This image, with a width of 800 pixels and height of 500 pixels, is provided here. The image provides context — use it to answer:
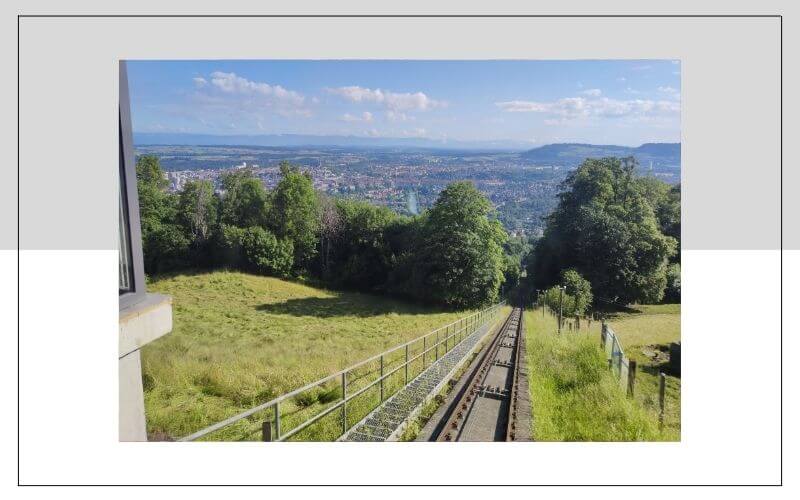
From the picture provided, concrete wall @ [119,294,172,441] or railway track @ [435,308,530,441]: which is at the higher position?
Answer: concrete wall @ [119,294,172,441]

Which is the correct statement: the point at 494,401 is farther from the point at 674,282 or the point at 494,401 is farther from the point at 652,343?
the point at 674,282

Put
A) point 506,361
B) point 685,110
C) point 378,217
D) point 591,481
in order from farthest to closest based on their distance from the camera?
point 378,217
point 506,361
point 685,110
point 591,481

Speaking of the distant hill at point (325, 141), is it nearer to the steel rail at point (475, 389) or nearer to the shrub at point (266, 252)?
the shrub at point (266, 252)

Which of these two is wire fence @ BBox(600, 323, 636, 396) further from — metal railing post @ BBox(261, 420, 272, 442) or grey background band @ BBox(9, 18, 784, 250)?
metal railing post @ BBox(261, 420, 272, 442)

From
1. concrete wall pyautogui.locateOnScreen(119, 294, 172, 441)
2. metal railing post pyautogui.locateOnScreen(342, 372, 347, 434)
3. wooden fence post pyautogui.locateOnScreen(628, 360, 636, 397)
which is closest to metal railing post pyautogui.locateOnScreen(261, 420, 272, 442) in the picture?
metal railing post pyautogui.locateOnScreen(342, 372, 347, 434)

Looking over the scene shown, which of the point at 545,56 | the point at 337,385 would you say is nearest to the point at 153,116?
the point at 337,385

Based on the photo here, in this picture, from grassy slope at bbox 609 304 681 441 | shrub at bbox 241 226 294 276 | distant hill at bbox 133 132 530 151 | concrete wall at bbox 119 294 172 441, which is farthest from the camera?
shrub at bbox 241 226 294 276

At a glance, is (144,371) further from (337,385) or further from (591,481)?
(591,481)
